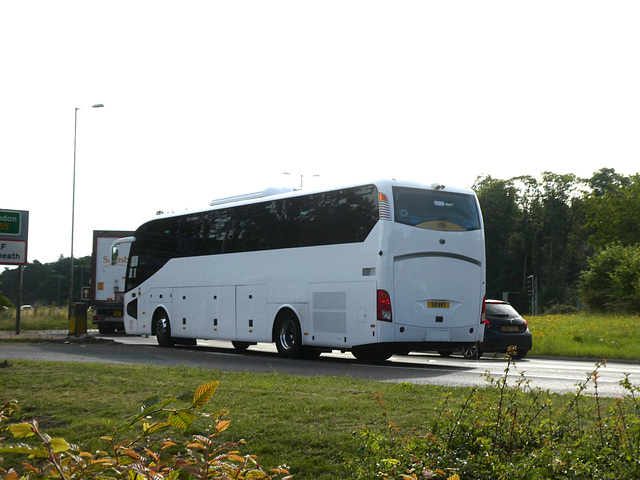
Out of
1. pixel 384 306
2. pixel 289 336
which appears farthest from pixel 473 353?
pixel 384 306

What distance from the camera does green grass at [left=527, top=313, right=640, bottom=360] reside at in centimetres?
2108

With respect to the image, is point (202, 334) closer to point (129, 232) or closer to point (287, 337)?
point (287, 337)

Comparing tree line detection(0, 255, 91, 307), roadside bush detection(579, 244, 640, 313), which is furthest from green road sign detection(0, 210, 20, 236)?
tree line detection(0, 255, 91, 307)

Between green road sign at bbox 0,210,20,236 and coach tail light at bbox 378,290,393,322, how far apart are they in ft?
61.3

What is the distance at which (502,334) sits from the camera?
20.5 metres

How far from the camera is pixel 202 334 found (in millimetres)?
21906

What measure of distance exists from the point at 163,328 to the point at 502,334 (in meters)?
10.2

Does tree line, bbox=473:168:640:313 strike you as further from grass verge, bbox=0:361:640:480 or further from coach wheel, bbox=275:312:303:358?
grass verge, bbox=0:361:640:480

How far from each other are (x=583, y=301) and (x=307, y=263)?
95.5 feet

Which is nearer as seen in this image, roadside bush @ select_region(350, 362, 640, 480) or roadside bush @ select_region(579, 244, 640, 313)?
roadside bush @ select_region(350, 362, 640, 480)

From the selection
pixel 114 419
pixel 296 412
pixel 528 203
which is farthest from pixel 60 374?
pixel 528 203

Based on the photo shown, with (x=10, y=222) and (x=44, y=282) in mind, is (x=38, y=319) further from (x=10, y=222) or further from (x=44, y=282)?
(x=44, y=282)

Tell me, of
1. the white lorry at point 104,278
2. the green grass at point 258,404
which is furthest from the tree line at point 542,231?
the green grass at point 258,404

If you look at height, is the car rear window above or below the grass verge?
above
